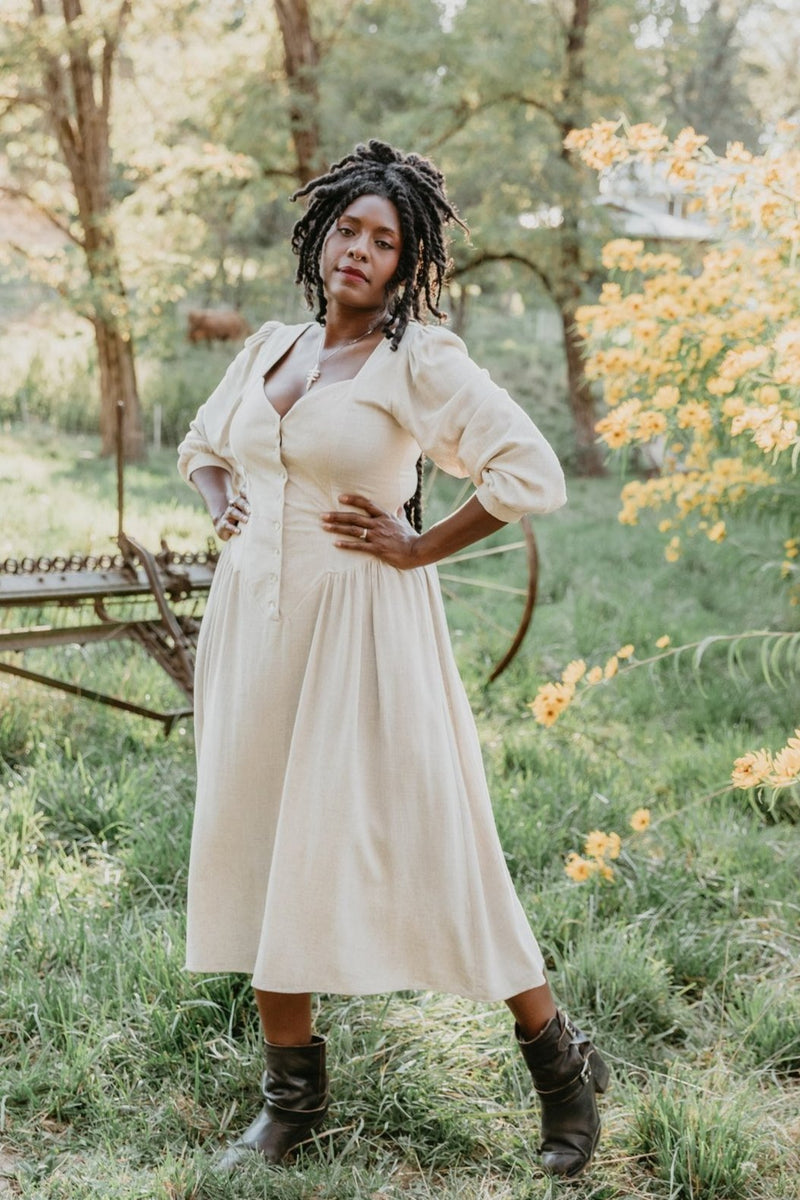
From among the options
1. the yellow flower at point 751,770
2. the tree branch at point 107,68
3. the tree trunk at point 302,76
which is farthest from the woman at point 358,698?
the tree branch at point 107,68

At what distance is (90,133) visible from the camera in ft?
35.0

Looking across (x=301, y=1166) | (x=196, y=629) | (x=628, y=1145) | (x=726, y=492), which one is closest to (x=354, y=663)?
(x=301, y=1166)

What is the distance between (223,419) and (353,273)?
47 centimetres

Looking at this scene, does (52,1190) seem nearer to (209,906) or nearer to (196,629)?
(209,906)

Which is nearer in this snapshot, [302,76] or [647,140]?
[647,140]

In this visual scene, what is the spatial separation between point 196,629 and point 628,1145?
243cm

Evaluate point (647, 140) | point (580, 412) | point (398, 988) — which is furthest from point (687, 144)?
point (580, 412)

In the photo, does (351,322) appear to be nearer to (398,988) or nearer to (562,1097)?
(398,988)

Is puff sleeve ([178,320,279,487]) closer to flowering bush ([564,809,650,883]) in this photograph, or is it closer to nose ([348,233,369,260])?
nose ([348,233,369,260])

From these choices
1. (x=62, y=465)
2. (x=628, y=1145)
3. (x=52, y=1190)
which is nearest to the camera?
(x=52, y=1190)

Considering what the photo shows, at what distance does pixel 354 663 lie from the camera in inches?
91.4

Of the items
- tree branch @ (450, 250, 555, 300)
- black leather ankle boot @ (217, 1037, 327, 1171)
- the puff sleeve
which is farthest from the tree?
black leather ankle boot @ (217, 1037, 327, 1171)

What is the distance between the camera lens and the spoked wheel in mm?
5418

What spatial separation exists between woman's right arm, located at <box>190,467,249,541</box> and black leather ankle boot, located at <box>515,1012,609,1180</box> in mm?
1197
